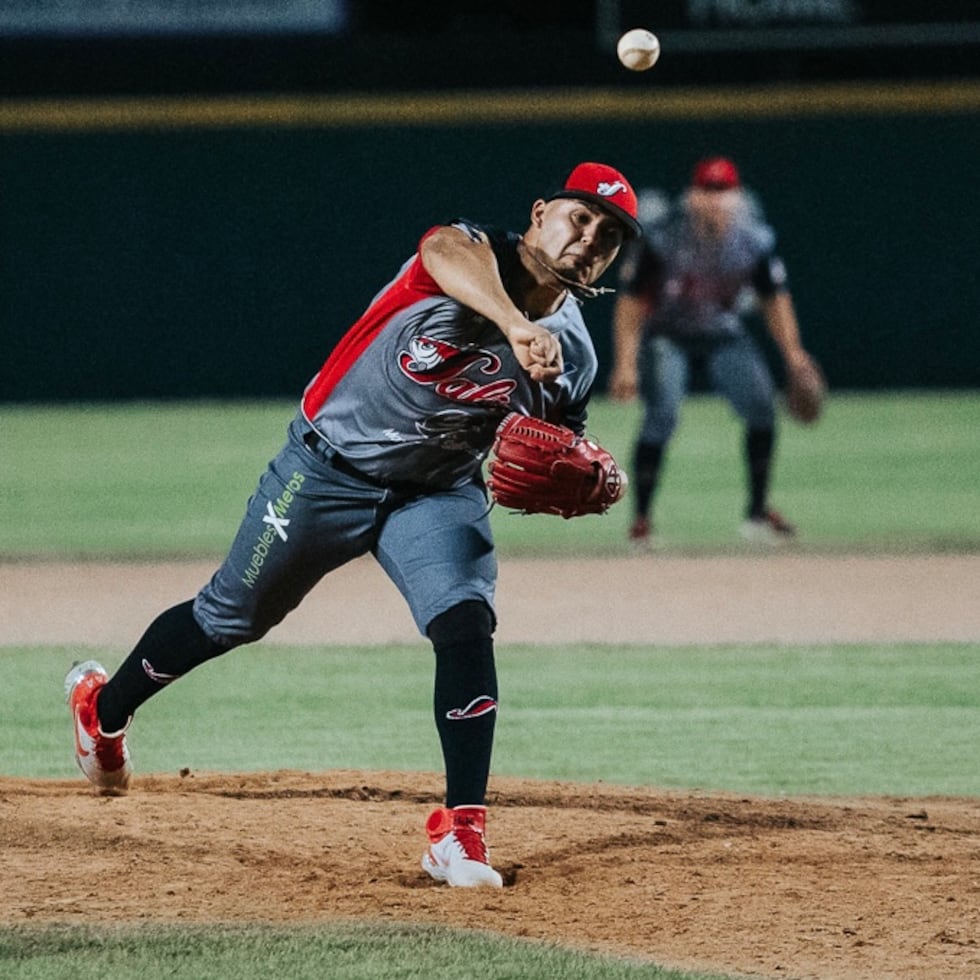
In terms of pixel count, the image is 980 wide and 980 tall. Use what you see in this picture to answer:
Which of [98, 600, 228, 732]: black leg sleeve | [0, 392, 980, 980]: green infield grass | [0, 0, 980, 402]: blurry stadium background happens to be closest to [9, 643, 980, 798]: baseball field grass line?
[0, 392, 980, 980]: green infield grass

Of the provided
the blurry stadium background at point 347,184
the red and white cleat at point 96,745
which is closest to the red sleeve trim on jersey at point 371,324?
the red and white cleat at point 96,745

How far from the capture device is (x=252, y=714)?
262 inches

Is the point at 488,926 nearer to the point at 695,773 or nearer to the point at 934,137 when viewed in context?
the point at 695,773

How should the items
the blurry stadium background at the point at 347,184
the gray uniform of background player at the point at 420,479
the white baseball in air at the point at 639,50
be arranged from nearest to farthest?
the gray uniform of background player at the point at 420,479
the white baseball in air at the point at 639,50
the blurry stadium background at the point at 347,184

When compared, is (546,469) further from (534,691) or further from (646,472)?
(646,472)

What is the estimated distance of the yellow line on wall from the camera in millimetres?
18609

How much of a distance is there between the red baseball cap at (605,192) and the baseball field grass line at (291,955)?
1572 mm

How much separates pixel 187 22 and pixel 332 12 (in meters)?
1.24

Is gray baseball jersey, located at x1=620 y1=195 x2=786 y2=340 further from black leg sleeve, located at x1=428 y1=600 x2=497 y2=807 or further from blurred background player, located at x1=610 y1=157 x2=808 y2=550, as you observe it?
black leg sleeve, located at x1=428 y1=600 x2=497 y2=807

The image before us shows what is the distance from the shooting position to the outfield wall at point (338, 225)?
757 inches

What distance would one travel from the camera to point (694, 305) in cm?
1048

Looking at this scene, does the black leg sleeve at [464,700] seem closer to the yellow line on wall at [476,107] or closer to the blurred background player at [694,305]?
the blurred background player at [694,305]

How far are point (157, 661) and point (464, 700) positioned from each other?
0.93 metres

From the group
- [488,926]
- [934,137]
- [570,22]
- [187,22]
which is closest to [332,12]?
[187,22]
